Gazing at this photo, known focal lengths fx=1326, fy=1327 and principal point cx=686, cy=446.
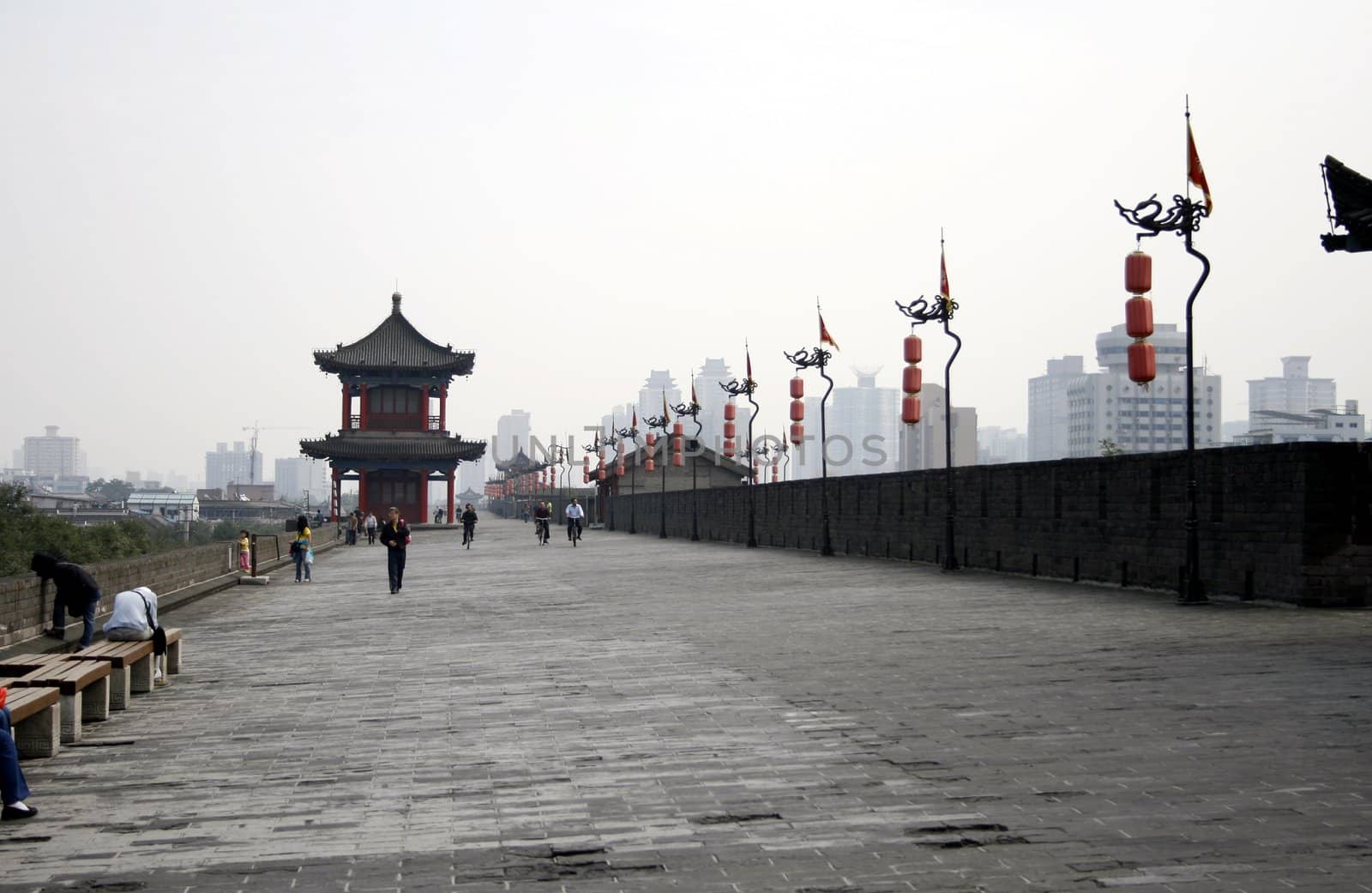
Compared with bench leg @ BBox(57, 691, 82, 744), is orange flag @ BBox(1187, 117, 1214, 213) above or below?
above

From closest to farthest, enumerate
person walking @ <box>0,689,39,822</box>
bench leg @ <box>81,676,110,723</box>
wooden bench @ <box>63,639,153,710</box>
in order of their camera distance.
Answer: person walking @ <box>0,689,39,822</box>
bench leg @ <box>81,676,110,723</box>
wooden bench @ <box>63,639,153,710</box>

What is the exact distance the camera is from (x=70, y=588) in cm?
1270

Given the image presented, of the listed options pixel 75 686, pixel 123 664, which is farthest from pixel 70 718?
pixel 123 664

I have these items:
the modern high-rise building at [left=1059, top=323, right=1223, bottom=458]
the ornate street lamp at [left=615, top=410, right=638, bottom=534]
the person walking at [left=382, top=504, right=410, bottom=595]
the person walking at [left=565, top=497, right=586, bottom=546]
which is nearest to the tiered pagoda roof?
the ornate street lamp at [left=615, top=410, right=638, bottom=534]

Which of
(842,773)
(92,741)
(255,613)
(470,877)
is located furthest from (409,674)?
(255,613)

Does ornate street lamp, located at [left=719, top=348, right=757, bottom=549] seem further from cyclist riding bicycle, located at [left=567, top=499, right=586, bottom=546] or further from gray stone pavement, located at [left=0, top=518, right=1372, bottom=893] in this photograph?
gray stone pavement, located at [left=0, top=518, right=1372, bottom=893]

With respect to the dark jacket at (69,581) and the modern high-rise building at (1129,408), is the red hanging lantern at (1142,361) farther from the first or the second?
the modern high-rise building at (1129,408)

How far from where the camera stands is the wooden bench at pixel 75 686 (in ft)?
24.5

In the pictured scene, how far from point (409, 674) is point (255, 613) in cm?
839

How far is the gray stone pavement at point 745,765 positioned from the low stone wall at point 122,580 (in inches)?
73.5

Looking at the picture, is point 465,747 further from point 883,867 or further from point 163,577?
point 163,577

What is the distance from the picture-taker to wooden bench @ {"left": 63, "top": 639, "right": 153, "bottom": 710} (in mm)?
8805

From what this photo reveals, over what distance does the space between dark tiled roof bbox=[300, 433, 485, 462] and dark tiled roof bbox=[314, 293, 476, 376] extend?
393 cm

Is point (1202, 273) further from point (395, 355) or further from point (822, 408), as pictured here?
point (395, 355)
